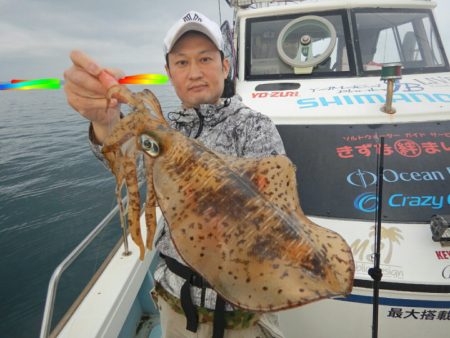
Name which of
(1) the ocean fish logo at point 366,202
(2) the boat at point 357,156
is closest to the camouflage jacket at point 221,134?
(2) the boat at point 357,156

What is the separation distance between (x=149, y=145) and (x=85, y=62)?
1.60 ft

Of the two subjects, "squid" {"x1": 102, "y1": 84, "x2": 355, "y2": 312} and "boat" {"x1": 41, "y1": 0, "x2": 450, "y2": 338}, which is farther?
"boat" {"x1": 41, "y1": 0, "x2": 450, "y2": 338}

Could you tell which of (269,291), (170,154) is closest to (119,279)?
(170,154)

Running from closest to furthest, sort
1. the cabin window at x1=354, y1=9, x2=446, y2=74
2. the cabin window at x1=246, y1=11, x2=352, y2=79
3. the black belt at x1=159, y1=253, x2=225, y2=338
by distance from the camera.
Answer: the black belt at x1=159, y1=253, x2=225, y2=338 < the cabin window at x1=246, y1=11, x2=352, y2=79 < the cabin window at x1=354, y1=9, x2=446, y2=74

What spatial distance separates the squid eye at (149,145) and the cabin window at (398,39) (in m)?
4.38

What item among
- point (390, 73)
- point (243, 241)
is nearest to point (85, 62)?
point (243, 241)

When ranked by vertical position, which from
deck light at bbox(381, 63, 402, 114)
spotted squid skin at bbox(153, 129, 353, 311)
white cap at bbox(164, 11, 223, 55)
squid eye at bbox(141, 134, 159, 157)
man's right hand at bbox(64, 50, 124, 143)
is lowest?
spotted squid skin at bbox(153, 129, 353, 311)

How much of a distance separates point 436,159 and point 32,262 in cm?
762

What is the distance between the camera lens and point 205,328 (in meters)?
Answer: 1.89

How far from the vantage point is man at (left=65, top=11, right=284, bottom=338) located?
1824mm

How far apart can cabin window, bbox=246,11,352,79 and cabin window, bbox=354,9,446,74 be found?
0.32 meters

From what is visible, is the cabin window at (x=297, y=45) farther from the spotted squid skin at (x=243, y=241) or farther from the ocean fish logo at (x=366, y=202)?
the spotted squid skin at (x=243, y=241)

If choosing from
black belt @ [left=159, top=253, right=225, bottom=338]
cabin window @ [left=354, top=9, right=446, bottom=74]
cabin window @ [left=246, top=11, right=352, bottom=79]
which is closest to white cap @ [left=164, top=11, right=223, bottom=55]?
black belt @ [left=159, top=253, right=225, bottom=338]

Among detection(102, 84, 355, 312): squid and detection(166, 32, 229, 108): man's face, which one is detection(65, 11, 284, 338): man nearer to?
detection(166, 32, 229, 108): man's face
